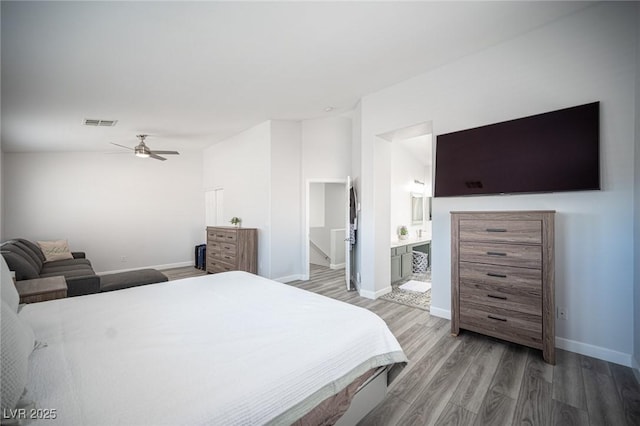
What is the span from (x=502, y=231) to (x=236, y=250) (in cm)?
431

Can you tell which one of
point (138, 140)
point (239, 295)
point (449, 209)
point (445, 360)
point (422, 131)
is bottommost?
point (445, 360)

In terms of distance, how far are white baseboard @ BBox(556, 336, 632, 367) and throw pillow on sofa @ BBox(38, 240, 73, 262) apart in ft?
24.6

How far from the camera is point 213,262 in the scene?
19.5ft

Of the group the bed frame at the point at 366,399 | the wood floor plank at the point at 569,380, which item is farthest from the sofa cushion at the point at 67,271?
the wood floor plank at the point at 569,380

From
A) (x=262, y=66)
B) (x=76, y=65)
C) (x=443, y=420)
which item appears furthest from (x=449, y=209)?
(x=76, y=65)

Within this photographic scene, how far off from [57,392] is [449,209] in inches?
135

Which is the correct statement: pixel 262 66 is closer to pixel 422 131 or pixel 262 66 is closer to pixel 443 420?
pixel 422 131

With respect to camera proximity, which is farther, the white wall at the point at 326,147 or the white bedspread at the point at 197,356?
the white wall at the point at 326,147

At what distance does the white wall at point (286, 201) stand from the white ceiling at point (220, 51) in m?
0.84

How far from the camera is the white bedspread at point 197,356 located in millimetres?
972

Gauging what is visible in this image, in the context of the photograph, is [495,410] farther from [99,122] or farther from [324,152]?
[99,122]

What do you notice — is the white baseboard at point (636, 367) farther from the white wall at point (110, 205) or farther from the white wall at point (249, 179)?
the white wall at point (110, 205)

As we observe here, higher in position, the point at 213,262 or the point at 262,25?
the point at 262,25

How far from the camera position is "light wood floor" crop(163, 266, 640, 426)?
175 cm
